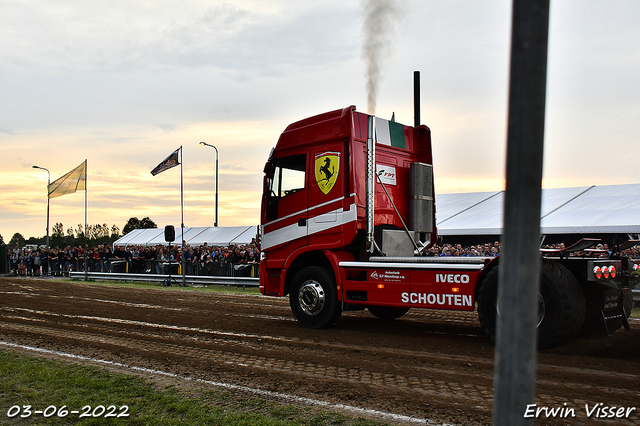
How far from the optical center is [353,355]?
722 cm

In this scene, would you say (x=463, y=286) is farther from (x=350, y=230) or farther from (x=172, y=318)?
(x=172, y=318)

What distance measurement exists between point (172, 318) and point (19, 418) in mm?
6425

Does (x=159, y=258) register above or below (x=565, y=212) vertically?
below

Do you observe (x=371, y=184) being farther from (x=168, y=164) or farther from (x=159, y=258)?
(x=168, y=164)

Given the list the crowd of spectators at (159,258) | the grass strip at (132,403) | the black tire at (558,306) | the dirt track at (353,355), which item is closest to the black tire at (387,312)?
the dirt track at (353,355)

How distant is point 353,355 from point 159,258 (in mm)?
20527

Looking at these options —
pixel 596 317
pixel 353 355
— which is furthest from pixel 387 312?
pixel 596 317

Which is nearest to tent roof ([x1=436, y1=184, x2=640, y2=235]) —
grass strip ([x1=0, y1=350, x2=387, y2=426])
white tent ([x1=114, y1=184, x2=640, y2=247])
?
white tent ([x1=114, y1=184, x2=640, y2=247])

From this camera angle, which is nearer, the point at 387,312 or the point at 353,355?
the point at 353,355

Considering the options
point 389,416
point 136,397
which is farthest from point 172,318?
point 389,416

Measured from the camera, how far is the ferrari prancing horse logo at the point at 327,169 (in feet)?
30.9

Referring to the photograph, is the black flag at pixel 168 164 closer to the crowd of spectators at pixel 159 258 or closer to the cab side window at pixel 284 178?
the crowd of spectators at pixel 159 258

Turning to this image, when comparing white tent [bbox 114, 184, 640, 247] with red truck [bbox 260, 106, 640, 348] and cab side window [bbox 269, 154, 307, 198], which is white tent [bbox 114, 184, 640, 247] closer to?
red truck [bbox 260, 106, 640, 348]

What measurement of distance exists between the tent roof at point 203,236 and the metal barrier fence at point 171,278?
775 centimetres
